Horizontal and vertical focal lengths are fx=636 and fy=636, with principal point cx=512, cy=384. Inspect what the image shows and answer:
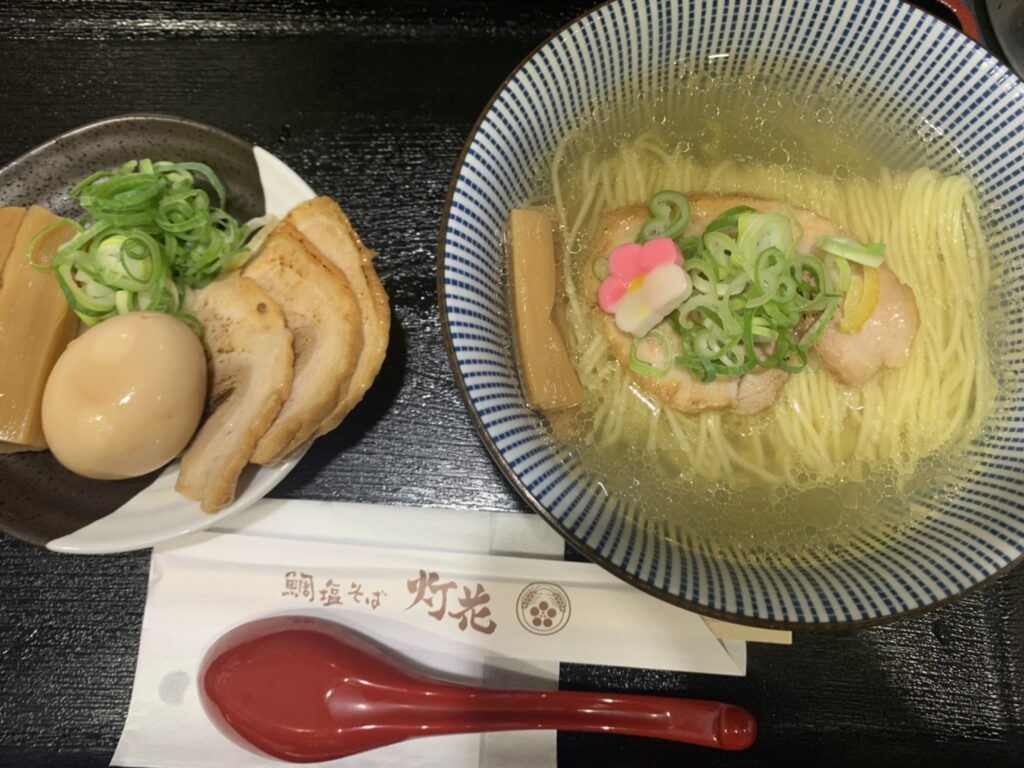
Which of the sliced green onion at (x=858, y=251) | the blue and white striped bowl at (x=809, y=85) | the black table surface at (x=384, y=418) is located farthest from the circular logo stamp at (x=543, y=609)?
the sliced green onion at (x=858, y=251)

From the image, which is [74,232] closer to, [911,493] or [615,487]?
[615,487]

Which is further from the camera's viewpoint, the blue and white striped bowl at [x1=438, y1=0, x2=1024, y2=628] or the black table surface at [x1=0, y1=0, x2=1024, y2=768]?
the black table surface at [x1=0, y1=0, x2=1024, y2=768]

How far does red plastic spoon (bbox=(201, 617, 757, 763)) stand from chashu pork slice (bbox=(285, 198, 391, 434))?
0.47 metres

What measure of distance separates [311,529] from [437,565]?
0.96 feet

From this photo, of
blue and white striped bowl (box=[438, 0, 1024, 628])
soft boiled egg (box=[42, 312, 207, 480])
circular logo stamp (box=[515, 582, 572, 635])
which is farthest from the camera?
circular logo stamp (box=[515, 582, 572, 635])

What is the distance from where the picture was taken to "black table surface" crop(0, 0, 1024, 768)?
4.45ft

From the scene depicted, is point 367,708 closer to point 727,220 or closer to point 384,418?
point 384,418

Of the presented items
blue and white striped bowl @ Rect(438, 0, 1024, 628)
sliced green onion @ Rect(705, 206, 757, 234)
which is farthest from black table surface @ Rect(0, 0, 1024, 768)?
sliced green onion @ Rect(705, 206, 757, 234)

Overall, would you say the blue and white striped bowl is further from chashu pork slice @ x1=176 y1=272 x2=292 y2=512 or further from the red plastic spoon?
chashu pork slice @ x1=176 y1=272 x2=292 y2=512

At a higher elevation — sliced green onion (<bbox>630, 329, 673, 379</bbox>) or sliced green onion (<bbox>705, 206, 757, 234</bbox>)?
sliced green onion (<bbox>705, 206, 757, 234</bbox>)

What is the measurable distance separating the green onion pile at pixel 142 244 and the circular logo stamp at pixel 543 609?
94 cm

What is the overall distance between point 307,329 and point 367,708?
79 centimetres

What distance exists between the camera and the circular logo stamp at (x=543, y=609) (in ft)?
4.38

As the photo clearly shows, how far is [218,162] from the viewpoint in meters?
1.53
